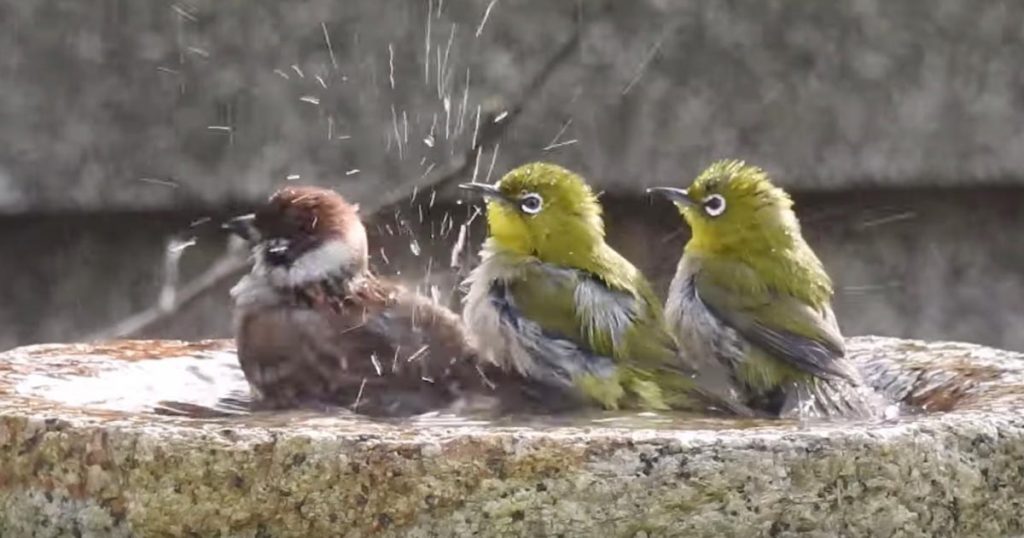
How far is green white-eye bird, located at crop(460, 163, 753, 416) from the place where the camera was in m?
3.52

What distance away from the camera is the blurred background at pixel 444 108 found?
5.18m

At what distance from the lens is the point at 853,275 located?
5449 millimetres

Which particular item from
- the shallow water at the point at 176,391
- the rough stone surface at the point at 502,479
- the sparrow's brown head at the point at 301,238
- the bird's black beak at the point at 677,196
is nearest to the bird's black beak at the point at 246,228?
the sparrow's brown head at the point at 301,238

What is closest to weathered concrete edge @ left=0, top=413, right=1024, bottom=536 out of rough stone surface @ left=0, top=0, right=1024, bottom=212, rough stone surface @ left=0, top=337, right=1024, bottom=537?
rough stone surface @ left=0, top=337, right=1024, bottom=537

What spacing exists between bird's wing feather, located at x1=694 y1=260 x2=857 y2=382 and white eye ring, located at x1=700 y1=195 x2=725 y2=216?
101mm

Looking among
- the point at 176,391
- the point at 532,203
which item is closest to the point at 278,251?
the point at 176,391

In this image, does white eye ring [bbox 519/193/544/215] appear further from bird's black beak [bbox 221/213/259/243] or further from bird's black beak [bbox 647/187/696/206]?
bird's black beak [bbox 221/213/259/243]

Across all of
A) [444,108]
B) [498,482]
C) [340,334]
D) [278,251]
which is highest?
[444,108]

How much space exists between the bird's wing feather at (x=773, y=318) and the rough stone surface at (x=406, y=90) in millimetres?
1374

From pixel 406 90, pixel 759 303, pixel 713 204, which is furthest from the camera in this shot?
pixel 406 90

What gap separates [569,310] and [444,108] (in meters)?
1.67

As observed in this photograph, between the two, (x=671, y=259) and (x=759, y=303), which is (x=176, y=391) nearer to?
(x=759, y=303)

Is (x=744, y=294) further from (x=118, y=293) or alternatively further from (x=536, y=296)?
(x=118, y=293)

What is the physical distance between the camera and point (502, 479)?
240 cm
